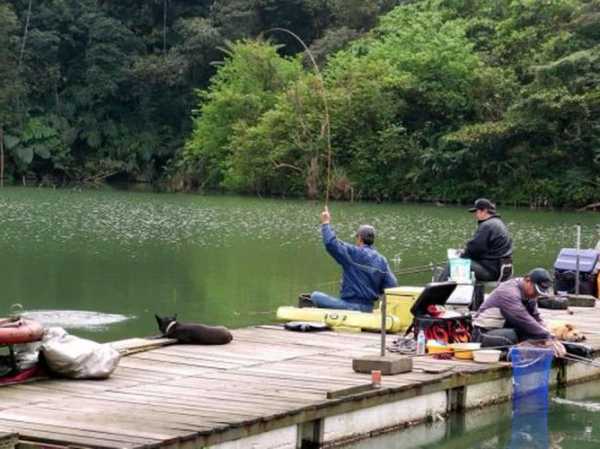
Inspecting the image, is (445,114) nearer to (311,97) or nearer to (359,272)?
(311,97)

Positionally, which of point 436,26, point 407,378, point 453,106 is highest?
point 436,26

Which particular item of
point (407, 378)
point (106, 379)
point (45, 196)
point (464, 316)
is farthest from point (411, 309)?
point (45, 196)

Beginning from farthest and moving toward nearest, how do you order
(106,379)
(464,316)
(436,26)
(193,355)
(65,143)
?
(65,143) → (436,26) → (464,316) → (193,355) → (106,379)

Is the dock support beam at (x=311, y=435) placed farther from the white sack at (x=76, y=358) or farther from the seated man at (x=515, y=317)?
the seated man at (x=515, y=317)

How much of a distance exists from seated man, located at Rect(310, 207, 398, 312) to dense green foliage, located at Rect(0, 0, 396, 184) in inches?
1663

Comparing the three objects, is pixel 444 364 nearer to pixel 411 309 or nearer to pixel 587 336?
pixel 411 309

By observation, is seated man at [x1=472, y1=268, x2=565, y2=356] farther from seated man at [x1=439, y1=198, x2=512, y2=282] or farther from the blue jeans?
seated man at [x1=439, y1=198, x2=512, y2=282]

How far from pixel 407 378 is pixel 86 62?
50153mm

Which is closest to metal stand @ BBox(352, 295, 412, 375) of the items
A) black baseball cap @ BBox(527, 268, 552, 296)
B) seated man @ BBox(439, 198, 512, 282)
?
black baseball cap @ BBox(527, 268, 552, 296)

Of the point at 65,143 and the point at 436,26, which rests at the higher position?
the point at 436,26

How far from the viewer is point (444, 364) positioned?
992cm

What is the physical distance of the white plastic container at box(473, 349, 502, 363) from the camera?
1014cm

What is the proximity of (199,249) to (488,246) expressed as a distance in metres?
11.9

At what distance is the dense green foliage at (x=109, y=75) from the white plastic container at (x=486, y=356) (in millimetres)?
44384
